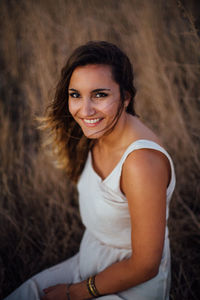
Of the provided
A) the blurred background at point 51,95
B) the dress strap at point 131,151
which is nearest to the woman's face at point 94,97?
the dress strap at point 131,151

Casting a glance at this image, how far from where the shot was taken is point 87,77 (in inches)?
43.0

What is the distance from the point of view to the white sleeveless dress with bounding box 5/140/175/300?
114cm

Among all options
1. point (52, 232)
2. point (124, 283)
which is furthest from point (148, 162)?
point (52, 232)

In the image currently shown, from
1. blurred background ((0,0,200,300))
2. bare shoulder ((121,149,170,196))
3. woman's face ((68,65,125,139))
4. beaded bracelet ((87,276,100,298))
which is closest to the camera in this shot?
bare shoulder ((121,149,170,196))

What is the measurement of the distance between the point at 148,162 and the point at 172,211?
55.0 inches

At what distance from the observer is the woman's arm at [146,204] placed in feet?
3.14

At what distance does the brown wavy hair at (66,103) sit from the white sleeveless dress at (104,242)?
0.13 metres

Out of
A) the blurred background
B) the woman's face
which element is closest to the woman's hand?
the blurred background

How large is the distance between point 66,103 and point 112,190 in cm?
60

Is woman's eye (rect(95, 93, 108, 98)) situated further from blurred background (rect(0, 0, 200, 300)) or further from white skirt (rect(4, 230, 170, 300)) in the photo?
blurred background (rect(0, 0, 200, 300))

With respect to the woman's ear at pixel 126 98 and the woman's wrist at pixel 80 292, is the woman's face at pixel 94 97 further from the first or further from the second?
the woman's wrist at pixel 80 292

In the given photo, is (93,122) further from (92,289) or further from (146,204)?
(92,289)

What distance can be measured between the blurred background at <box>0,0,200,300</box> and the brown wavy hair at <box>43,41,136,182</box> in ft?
2.26

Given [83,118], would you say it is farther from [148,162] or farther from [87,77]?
[148,162]
